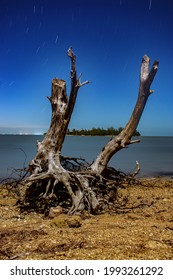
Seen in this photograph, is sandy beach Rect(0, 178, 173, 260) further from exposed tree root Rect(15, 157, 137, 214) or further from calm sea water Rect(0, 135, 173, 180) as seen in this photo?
calm sea water Rect(0, 135, 173, 180)

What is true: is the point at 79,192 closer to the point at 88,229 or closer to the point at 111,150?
the point at 88,229

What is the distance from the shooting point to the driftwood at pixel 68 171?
6641mm

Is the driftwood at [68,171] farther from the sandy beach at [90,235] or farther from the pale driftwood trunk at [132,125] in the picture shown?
the sandy beach at [90,235]

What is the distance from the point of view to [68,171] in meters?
7.02

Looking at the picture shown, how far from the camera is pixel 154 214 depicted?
636 cm

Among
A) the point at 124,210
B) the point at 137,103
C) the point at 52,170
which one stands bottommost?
the point at 124,210

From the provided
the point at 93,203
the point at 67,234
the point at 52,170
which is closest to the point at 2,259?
the point at 67,234

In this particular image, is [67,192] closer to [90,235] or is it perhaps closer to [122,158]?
[90,235]

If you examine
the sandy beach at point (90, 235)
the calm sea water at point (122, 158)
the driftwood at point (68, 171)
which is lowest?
the calm sea water at point (122, 158)

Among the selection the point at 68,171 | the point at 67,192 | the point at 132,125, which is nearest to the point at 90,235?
the point at 67,192

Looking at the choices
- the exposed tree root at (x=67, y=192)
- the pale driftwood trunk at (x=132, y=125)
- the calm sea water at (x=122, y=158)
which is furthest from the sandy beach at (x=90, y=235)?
the calm sea water at (x=122, y=158)

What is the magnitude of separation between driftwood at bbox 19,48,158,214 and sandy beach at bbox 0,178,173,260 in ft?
1.65

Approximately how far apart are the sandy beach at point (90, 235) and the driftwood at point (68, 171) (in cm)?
50
